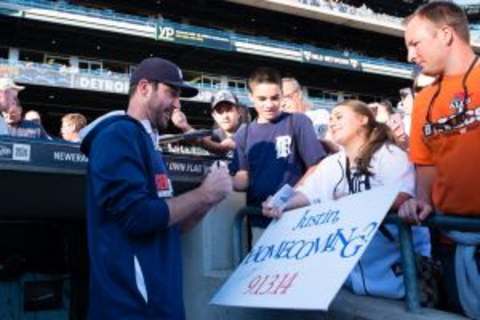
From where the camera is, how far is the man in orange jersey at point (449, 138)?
5.53 feet

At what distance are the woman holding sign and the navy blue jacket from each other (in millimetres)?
573

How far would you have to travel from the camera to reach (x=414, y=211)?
5.49 ft

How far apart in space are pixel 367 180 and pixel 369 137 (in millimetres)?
220

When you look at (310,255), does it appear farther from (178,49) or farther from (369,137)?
(178,49)

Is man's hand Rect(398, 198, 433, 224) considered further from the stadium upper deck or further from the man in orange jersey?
the stadium upper deck

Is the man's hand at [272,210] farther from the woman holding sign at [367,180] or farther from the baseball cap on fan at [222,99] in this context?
the baseball cap on fan at [222,99]

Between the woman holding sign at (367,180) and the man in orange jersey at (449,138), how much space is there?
12cm

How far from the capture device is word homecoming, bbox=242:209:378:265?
5.42 feet

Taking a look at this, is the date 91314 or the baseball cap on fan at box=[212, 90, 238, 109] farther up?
the baseball cap on fan at box=[212, 90, 238, 109]

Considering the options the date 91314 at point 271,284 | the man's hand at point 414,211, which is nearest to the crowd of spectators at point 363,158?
the man's hand at point 414,211

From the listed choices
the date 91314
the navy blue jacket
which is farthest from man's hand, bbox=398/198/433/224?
the navy blue jacket

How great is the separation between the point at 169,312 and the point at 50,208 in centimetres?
140

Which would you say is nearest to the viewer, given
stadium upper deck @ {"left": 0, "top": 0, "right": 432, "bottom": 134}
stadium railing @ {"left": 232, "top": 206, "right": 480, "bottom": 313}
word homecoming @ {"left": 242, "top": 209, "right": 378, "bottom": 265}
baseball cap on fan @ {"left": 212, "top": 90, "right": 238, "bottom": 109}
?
stadium railing @ {"left": 232, "top": 206, "right": 480, "bottom": 313}

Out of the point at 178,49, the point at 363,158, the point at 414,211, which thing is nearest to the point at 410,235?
the point at 414,211
